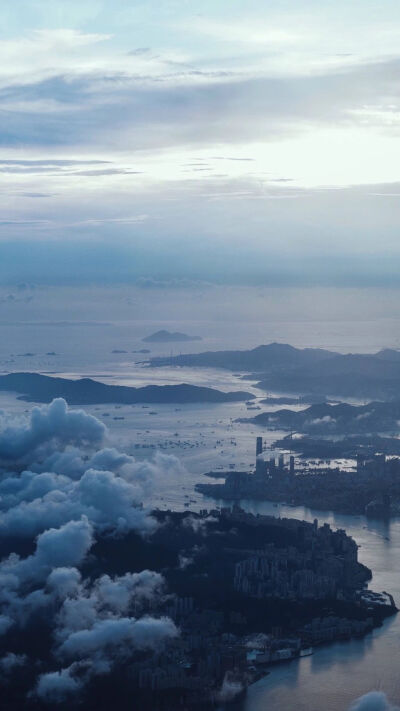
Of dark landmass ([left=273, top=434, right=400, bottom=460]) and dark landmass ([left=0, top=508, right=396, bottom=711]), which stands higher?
dark landmass ([left=273, top=434, right=400, bottom=460])

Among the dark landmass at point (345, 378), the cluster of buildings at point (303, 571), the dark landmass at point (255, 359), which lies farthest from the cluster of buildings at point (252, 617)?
the dark landmass at point (255, 359)

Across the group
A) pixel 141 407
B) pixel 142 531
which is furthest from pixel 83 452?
pixel 141 407

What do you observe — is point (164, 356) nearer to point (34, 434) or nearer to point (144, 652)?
point (34, 434)

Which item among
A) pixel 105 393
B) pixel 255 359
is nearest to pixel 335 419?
pixel 105 393

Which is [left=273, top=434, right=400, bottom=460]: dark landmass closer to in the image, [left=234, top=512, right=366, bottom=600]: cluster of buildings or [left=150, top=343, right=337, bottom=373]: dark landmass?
[left=234, top=512, right=366, bottom=600]: cluster of buildings

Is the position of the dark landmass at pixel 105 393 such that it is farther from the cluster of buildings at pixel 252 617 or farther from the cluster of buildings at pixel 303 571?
the cluster of buildings at pixel 303 571

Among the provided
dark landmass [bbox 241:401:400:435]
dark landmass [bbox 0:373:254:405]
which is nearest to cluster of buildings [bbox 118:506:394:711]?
dark landmass [bbox 241:401:400:435]
